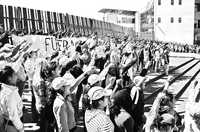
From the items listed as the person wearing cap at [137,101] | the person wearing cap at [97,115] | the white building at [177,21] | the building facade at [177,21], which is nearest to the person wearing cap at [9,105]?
the person wearing cap at [97,115]

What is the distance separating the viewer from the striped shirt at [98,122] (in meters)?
3.53

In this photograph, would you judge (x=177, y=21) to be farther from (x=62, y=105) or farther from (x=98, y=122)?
(x=98, y=122)

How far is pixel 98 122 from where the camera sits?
11.7 feet

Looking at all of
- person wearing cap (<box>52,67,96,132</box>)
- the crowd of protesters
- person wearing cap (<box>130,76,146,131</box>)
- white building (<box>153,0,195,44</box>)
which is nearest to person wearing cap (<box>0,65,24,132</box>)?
the crowd of protesters

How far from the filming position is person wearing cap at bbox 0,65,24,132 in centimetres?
373

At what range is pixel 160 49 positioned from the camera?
61.8ft

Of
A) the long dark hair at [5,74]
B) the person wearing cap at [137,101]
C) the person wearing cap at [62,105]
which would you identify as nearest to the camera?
the long dark hair at [5,74]

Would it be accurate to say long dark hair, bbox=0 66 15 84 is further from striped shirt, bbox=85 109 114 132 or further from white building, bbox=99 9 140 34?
white building, bbox=99 9 140 34

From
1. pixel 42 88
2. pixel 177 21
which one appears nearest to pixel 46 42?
pixel 42 88

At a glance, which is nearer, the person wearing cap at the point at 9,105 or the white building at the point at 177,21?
the person wearing cap at the point at 9,105

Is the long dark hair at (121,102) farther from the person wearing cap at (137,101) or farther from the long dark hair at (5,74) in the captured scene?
the long dark hair at (5,74)

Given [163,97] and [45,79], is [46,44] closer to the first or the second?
[45,79]

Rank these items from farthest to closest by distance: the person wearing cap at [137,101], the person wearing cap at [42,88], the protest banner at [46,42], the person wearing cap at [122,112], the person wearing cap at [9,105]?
1. the protest banner at [46,42]
2. the person wearing cap at [137,101]
3. the person wearing cap at [42,88]
4. the person wearing cap at [122,112]
5. the person wearing cap at [9,105]

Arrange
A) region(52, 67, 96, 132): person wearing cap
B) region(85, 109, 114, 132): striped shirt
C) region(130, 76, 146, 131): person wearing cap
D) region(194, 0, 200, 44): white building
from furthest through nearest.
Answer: region(194, 0, 200, 44): white building < region(130, 76, 146, 131): person wearing cap < region(52, 67, 96, 132): person wearing cap < region(85, 109, 114, 132): striped shirt
